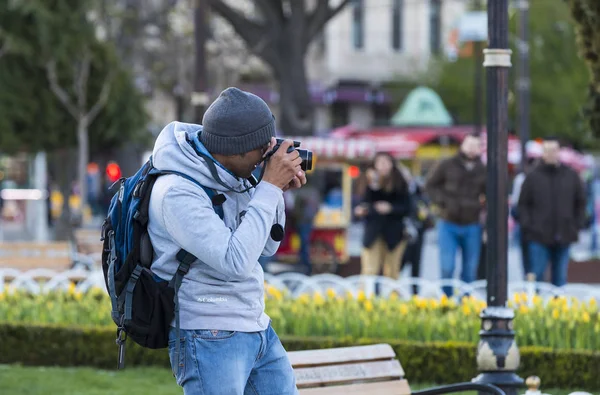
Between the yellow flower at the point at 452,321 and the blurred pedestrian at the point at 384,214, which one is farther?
the blurred pedestrian at the point at 384,214

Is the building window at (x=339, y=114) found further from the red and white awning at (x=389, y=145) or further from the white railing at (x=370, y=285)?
the white railing at (x=370, y=285)

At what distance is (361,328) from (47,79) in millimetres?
16465

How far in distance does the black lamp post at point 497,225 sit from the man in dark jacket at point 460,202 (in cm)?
627

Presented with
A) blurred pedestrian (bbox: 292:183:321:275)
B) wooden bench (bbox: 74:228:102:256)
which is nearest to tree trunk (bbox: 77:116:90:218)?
wooden bench (bbox: 74:228:102:256)

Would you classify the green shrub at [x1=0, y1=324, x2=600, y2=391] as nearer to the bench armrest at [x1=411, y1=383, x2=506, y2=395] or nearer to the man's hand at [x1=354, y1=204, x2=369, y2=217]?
the bench armrest at [x1=411, y1=383, x2=506, y2=395]

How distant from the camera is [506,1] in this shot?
655 cm

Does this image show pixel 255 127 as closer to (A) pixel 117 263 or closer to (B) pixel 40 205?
(A) pixel 117 263

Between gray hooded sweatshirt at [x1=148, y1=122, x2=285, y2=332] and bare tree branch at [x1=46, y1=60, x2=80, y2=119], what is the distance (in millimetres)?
20081

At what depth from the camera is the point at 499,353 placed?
6.53m

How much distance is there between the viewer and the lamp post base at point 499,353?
6.53 metres

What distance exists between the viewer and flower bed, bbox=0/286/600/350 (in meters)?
9.13

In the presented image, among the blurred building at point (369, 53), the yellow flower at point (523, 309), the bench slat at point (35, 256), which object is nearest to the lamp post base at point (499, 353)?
the yellow flower at point (523, 309)

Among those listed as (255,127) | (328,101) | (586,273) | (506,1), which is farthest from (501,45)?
(328,101)

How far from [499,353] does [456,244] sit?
261 inches
